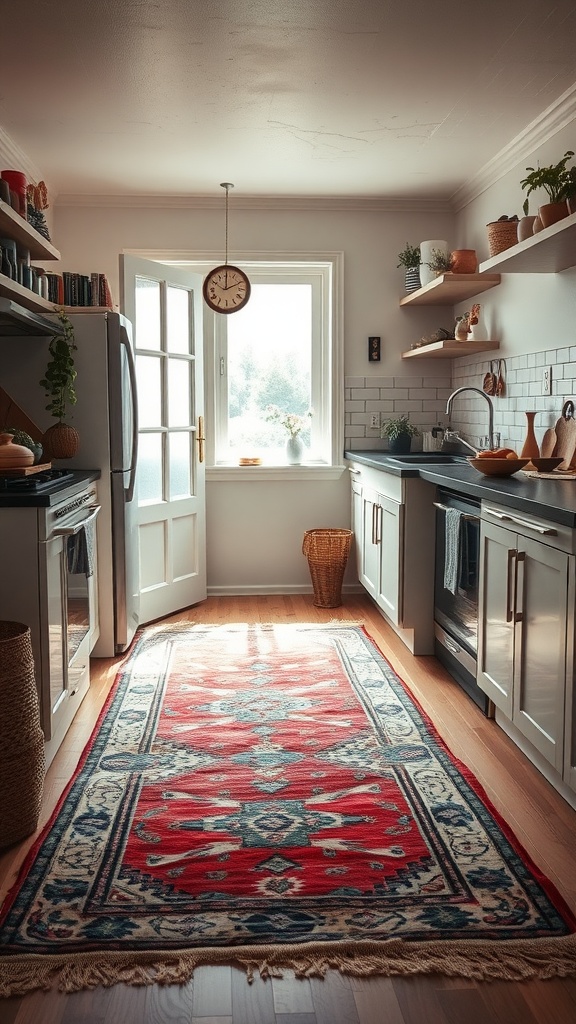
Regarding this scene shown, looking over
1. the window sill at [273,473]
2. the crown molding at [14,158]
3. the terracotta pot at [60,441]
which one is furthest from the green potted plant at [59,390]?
the window sill at [273,473]

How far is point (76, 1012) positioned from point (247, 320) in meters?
4.65

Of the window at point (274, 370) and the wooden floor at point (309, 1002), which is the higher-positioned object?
the window at point (274, 370)

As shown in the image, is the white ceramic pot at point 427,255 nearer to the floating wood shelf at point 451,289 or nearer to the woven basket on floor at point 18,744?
the floating wood shelf at point 451,289

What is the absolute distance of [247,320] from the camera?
5.71 meters

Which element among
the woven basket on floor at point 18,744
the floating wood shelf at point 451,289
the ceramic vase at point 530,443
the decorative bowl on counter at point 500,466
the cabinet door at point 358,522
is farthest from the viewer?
the cabinet door at point 358,522

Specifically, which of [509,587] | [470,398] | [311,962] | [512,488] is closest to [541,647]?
[509,587]

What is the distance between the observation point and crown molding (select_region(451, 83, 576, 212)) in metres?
3.69

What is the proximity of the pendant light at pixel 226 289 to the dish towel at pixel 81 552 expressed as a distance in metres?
2.39

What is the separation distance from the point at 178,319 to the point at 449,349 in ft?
5.22

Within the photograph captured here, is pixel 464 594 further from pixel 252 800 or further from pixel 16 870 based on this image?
pixel 16 870

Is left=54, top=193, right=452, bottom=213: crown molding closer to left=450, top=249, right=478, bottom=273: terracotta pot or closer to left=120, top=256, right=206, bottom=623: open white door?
left=120, top=256, right=206, bottom=623: open white door

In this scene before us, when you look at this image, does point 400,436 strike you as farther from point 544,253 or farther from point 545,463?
point 544,253

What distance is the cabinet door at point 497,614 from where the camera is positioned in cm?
277

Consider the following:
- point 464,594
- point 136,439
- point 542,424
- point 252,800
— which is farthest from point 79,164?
point 252,800
